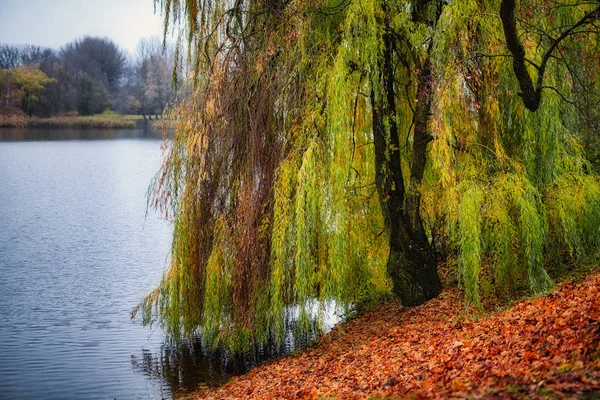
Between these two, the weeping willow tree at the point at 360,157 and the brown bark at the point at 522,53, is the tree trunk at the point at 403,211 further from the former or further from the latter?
the brown bark at the point at 522,53

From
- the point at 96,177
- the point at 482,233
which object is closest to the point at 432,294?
the point at 482,233

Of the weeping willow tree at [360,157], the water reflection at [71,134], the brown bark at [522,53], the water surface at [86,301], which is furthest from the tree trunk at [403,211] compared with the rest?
the water reflection at [71,134]

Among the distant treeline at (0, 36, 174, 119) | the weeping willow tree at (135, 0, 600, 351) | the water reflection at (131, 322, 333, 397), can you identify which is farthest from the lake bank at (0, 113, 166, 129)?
the weeping willow tree at (135, 0, 600, 351)

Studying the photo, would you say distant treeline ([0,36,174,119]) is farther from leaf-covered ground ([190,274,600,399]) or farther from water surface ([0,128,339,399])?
leaf-covered ground ([190,274,600,399])

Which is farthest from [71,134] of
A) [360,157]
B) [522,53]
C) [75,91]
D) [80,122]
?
[522,53]

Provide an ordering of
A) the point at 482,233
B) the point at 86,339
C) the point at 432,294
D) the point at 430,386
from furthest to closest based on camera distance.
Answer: the point at 86,339 → the point at 432,294 → the point at 482,233 → the point at 430,386

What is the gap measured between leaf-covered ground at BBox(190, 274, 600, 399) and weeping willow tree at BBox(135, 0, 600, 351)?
60 cm

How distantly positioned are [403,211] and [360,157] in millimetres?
1123

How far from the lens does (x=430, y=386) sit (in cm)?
517

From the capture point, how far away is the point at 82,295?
14.1 m

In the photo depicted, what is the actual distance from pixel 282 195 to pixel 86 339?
5.22 meters

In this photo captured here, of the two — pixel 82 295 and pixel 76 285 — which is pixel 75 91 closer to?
pixel 76 285

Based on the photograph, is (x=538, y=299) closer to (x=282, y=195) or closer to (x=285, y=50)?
(x=282, y=195)

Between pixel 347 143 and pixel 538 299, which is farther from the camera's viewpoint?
pixel 347 143
